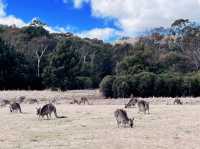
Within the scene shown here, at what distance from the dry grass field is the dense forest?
115ft

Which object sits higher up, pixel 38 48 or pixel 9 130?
pixel 38 48

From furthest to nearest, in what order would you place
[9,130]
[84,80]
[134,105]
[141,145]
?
[84,80]
[134,105]
[9,130]
[141,145]

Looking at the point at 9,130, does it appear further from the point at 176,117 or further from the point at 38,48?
the point at 38,48

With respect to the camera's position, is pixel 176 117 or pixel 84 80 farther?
pixel 84 80

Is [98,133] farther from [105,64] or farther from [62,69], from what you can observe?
[105,64]

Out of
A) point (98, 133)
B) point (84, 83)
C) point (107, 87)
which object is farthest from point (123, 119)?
point (84, 83)

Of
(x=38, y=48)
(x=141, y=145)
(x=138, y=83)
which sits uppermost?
(x=38, y=48)

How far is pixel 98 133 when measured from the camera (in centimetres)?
2111

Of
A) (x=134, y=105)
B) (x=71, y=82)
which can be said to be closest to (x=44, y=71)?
(x=71, y=82)

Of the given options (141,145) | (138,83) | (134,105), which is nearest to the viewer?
(141,145)

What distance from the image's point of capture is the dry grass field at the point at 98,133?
707 inches

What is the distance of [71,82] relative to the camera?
7662cm

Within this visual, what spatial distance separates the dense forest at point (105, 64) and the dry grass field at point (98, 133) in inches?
1379

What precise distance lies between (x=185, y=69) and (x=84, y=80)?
20251mm
